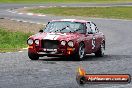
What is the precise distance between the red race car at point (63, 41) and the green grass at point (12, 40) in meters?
3.74

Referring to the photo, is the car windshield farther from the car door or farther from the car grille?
the car grille

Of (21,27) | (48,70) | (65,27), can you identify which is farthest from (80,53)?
(21,27)

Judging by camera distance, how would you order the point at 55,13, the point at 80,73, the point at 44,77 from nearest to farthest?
the point at 80,73
the point at 44,77
the point at 55,13

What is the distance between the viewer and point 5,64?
13.7m

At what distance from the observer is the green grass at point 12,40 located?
807 inches

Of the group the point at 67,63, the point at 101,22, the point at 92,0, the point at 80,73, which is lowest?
the point at 92,0

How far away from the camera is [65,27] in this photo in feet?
53.7

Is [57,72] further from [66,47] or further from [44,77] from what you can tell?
[66,47]

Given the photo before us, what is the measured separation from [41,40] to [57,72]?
3375mm

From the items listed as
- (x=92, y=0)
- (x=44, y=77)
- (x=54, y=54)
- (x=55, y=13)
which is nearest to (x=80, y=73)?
(x=44, y=77)

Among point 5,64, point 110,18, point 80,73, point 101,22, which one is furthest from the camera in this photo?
point 110,18

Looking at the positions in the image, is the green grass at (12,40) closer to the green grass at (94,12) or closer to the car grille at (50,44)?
the car grille at (50,44)

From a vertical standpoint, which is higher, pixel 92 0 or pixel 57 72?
pixel 57 72

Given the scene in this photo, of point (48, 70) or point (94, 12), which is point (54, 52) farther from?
point (94, 12)
